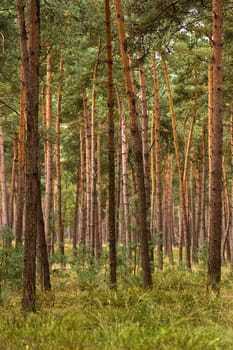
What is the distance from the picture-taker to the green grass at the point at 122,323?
504cm

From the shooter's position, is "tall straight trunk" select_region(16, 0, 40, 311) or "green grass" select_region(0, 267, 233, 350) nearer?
"green grass" select_region(0, 267, 233, 350)

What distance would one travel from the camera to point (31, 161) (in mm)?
6969

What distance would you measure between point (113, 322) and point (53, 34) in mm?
8462

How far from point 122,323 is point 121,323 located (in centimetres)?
6

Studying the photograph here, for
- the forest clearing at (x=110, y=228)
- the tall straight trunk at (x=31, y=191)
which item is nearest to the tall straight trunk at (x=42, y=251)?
the forest clearing at (x=110, y=228)

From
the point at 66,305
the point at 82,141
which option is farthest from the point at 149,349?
the point at 82,141

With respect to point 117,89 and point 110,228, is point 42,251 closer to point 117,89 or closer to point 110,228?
point 110,228

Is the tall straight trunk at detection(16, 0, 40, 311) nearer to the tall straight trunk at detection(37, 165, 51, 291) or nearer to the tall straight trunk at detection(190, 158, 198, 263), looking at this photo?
the tall straight trunk at detection(37, 165, 51, 291)

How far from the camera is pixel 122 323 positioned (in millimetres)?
5746

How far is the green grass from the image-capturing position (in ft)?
16.5

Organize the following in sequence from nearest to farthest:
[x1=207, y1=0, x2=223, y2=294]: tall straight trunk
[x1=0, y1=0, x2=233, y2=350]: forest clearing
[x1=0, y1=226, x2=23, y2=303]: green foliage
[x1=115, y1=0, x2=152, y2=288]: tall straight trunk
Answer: [x1=0, y1=0, x2=233, y2=350]: forest clearing → [x1=207, y1=0, x2=223, y2=294]: tall straight trunk → [x1=115, y1=0, x2=152, y2=288]: tall straight trunk → [x1=0, y1=226, x2=23, y2=303]: green foliage

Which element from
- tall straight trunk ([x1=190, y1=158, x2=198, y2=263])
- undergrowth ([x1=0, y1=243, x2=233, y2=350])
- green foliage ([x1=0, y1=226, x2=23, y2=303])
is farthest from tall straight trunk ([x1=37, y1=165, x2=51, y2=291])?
tall straight trunk ([x1=190, y1=158, x2=198, y2=263])

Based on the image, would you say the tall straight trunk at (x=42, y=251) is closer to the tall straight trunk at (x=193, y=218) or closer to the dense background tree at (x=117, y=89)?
the dense background tree at (x=117, y=89)

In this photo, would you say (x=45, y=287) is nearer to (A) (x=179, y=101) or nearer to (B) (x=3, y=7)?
(B) (x=3, y=7)
